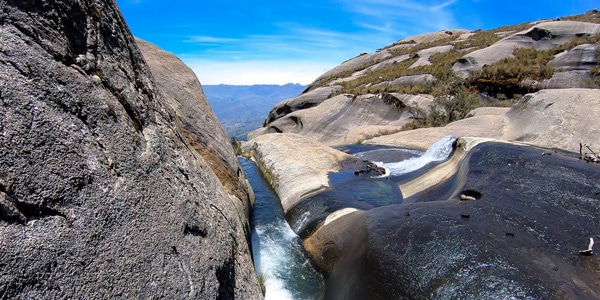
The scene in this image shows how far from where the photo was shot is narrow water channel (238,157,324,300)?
8.28 metres

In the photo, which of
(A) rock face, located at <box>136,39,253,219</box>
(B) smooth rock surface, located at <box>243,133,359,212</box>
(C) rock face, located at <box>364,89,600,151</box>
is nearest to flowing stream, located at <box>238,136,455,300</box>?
(B) smooth rock surface, located at <box>243,133,359,212</box>

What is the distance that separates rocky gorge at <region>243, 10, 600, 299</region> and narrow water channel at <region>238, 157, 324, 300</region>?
1.24ft

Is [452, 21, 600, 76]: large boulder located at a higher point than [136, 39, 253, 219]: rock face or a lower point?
higher

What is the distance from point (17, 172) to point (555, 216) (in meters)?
9.12

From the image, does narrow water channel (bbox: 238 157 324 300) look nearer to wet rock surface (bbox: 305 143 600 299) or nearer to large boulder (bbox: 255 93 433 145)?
wet rock surface (bbox: 305 143 600 299)

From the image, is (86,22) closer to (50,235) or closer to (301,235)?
(50,235)

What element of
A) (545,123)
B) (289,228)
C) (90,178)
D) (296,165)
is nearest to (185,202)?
(90,178)

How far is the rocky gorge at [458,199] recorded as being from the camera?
539 cm

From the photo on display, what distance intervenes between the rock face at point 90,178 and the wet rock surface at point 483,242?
9.50ft

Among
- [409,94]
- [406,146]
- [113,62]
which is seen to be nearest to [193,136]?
[113,62]

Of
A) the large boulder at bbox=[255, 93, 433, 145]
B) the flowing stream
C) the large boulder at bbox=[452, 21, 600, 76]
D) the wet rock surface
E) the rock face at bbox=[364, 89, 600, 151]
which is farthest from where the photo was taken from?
the large boulder at bbox=[452, 21, 600, 76]

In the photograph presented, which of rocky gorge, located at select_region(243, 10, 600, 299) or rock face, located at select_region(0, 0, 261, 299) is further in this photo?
rocky gorge, located at select_region(243, 10, 600, 299)

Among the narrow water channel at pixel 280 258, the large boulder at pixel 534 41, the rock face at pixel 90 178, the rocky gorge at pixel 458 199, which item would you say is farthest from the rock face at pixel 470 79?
the rock face at pixel 90 178

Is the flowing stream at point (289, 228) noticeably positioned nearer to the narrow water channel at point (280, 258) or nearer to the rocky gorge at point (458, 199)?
the narrow water channel at point (280, 258)
